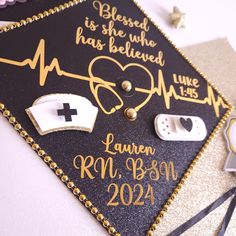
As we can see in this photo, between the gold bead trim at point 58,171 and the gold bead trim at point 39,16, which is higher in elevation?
the gold bead trim at point 39,16

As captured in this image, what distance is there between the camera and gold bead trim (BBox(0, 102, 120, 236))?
628 millimetres

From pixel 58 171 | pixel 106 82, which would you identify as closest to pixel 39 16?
pixel 106 82

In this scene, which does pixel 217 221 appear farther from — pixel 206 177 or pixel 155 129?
pixel 155 129

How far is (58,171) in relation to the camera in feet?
2.10

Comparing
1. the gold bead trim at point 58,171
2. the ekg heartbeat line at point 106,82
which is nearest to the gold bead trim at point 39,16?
the ekg heartbeat line at point 106,82

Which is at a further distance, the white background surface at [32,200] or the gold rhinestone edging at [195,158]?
the gold rhinestone edging at [195,158]

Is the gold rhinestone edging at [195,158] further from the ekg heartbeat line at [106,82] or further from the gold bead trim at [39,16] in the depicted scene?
the gold bead trim at [39,16]

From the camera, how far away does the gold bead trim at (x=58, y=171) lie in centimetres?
63

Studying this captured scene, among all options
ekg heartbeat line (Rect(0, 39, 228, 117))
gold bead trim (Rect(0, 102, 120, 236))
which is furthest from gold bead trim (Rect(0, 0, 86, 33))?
gold bead trim (Rect(0, 102, 120, 236))

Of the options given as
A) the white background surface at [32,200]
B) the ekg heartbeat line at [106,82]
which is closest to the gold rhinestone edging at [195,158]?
the ekg heartbeat line at [106,82]

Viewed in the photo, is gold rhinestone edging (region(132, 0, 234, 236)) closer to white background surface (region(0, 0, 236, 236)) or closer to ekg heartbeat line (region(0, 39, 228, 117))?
ekg heartbeat line (region(0, 39, 228, 117))

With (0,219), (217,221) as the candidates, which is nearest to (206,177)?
(217,221)

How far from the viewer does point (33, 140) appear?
0.64 m

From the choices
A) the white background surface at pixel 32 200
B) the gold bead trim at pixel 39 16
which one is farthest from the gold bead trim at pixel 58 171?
the gold bead trim at pixel 39 16
